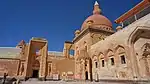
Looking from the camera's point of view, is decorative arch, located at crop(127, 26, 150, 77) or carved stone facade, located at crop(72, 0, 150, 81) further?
carved stone facade, located at crop(72, 0, 150, 81)

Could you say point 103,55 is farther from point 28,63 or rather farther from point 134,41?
point 28,63

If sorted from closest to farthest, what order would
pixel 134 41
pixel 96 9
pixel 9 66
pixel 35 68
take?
1. pixel 134 41
2. pixel 9 66
3. pixel 35 68
4. pixel 96 9

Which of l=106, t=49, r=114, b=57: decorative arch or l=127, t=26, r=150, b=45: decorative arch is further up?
l=127, t=26, r=150, b=45: decorative arch

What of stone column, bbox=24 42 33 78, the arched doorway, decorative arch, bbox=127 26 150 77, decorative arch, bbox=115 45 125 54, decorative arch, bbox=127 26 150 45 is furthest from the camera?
the arched doorway

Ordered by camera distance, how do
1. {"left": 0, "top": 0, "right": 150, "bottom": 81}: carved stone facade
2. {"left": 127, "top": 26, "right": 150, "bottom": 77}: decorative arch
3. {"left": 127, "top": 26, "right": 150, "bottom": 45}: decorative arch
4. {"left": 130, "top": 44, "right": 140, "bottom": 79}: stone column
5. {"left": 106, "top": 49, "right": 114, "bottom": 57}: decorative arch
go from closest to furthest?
{"left": 130, "top": 44, "right": 140, "bottom": 79}: stone column → {"left": 127, "top": 26, "right": 150, "bottom": 77}: decorative arch → {"left": 127, "top": 26, "right": 150, "bottom": 45}: decorative arch → {"left": 0, "top": 0, "right": 150, "bottom": 81}: carved stone facade → {"left": 106, "top": 49, "right": 114, "bottom": 57}: decorative arch

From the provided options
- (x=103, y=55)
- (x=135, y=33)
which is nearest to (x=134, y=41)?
(x=135, y=33)

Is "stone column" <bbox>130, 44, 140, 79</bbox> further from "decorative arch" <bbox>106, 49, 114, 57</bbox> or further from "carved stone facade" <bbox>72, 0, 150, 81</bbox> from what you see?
"decorative arch" <bbox>106, 49, 114, 57</bbox>

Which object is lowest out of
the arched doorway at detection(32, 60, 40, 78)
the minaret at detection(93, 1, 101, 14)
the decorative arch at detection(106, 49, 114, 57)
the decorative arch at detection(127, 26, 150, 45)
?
the arched doorway at detection(32, 60, 40, 78)

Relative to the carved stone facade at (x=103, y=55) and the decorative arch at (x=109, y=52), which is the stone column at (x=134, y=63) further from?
the decorative arch at (x=109, y=52)

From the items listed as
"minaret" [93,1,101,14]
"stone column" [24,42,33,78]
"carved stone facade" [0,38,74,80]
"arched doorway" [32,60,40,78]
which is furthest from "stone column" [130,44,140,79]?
"arched doorway" [32,60,40,78]

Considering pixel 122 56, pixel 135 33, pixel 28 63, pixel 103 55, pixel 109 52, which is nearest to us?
pixel 135 33

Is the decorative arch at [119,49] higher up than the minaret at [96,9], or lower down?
lower down

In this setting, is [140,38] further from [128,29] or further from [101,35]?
[101,35]

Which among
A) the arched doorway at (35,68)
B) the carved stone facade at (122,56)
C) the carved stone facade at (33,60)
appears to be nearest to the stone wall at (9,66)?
the carved stone facade at (33,60)
